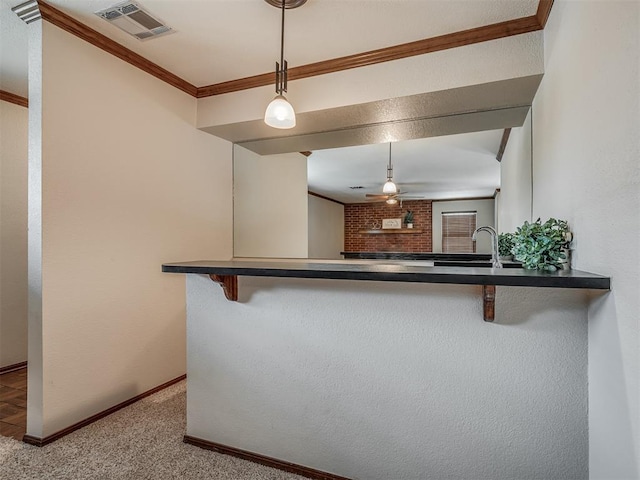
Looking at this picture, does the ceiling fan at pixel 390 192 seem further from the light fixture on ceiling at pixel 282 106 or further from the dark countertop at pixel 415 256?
the light fixture on ceiling at pixel 282 106

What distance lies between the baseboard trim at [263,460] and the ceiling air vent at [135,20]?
7.75 ft

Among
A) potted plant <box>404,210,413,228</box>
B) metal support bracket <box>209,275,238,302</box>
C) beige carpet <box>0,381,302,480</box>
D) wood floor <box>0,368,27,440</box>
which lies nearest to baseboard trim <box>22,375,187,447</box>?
beige carpet <box>0,381,302,480</box>

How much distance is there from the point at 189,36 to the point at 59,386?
7.23ft

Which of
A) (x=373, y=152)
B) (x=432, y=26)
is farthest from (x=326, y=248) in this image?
(x=432, y=26)

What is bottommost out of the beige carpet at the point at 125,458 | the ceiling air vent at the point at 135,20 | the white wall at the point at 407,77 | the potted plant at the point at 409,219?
the beige carpet at the point at 125,458

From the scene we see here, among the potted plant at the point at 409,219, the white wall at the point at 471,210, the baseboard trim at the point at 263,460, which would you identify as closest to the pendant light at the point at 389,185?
the potted plant at the point at 409,219

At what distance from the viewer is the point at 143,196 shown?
252 centimetres

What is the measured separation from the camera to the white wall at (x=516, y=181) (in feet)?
7.46

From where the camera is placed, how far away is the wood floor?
6.84 ft

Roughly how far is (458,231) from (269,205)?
5.35ft

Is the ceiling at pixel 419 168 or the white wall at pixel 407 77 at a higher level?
the white wall at pixel 407 77

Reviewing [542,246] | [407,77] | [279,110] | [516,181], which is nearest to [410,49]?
[407,77]

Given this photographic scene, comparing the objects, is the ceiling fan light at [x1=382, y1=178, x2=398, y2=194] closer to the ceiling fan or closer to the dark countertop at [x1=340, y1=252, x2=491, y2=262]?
the ceiling fan

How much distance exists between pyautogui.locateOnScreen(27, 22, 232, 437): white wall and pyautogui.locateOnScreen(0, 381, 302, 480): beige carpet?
0.15 metres
